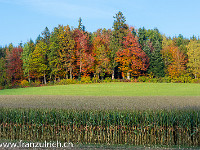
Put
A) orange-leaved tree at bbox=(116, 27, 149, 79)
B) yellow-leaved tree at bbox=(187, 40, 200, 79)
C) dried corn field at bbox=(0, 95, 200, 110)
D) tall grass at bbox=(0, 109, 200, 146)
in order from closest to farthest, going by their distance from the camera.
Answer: tall grass at bbox=(0, 109, 200, 146) < dried corn field at bbox=(0, 95, 200, 110) < orange-leaved tree at bbox=(116, 27, 149, 79) < yellow-leaved tree at bbox=(187, 40, 200, 79)

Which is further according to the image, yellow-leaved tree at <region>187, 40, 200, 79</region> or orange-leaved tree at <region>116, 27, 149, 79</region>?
yellow-leaved tree at <region>187, 40, 200, 79</region>

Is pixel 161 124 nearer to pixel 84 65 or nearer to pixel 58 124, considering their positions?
pixel 58 124

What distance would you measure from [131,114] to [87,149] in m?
3.19

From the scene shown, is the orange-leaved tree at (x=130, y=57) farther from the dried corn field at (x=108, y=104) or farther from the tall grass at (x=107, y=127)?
the tall grass at (x=107, y=127)

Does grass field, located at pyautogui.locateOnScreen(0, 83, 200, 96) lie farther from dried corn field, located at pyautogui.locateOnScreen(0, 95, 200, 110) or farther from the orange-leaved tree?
the orange-leaved tree

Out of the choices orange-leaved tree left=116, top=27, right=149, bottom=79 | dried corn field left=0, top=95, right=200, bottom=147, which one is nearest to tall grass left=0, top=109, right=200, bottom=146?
dried corn field left=0, top=95, right=200, bottom=147

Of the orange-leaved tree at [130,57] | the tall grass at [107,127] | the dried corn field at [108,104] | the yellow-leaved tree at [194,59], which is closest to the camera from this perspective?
the tall grass at [107,127]

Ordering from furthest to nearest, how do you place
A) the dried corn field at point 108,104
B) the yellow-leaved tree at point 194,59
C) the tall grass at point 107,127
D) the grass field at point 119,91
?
the yellow-leaved tree at point 194,59
the grass field at point 119,91
the dried corn field at point 108,104
the tall grass at point 107,127

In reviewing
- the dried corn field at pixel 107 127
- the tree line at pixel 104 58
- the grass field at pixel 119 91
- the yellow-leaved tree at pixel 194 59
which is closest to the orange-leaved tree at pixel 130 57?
the tree line at pixel 104 58

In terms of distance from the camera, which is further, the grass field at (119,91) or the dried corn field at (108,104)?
the grass field at (119,91)

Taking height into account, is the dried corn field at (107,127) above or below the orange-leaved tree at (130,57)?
below

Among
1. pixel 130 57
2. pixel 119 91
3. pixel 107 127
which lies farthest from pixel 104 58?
pixel 107 127

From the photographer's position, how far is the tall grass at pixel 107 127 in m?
10.1

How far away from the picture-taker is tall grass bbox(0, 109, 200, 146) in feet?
33.2
